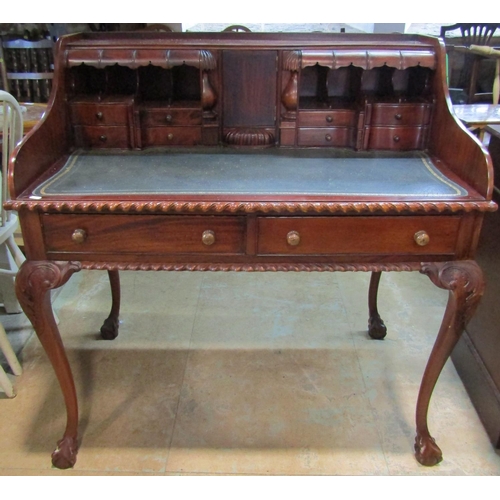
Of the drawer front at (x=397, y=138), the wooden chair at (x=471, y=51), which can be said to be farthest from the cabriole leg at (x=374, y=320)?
the wooden chair at (x=471, y=51)

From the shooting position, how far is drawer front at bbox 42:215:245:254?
1.27m

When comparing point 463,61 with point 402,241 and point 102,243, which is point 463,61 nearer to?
point 402,241

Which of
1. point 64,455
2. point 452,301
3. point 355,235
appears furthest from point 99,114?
point 452,301

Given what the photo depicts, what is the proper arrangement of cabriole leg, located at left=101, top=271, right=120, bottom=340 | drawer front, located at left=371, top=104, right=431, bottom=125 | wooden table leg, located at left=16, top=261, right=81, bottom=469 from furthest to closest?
cabriole leg, located at left=101, top=271, right=120, bottom=340 → drawer front, located at left=371, top=104, right=431, bottom=125 → wooden table leg, located at left=16, top=261, right=81, bottom=469

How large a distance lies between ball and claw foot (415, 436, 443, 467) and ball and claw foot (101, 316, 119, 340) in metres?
1.31

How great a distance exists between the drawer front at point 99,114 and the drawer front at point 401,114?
30.9 inches

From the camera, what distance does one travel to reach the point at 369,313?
2230 mm

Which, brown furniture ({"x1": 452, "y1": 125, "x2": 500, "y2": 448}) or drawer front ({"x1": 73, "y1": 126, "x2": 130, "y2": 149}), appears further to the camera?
brown furniture ({"x1": 452, "y1": 125, "x2": 500, "y2": 448})

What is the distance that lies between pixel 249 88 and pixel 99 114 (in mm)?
476

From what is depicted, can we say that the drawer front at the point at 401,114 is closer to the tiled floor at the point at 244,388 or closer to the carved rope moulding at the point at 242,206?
the carved rope moulding at the point at 242,206

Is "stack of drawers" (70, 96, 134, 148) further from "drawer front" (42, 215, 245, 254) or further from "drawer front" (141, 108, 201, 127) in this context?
"drawer front" (42, 215, 245, 254)

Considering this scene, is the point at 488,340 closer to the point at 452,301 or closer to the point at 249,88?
the point at 452,301

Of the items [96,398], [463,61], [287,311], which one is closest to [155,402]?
[96,398]

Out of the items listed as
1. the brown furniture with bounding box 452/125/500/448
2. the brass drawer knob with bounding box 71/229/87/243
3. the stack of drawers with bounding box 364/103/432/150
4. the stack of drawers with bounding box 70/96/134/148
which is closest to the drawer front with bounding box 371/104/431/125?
the stack of drawers with bounding box 364/103/432/150
